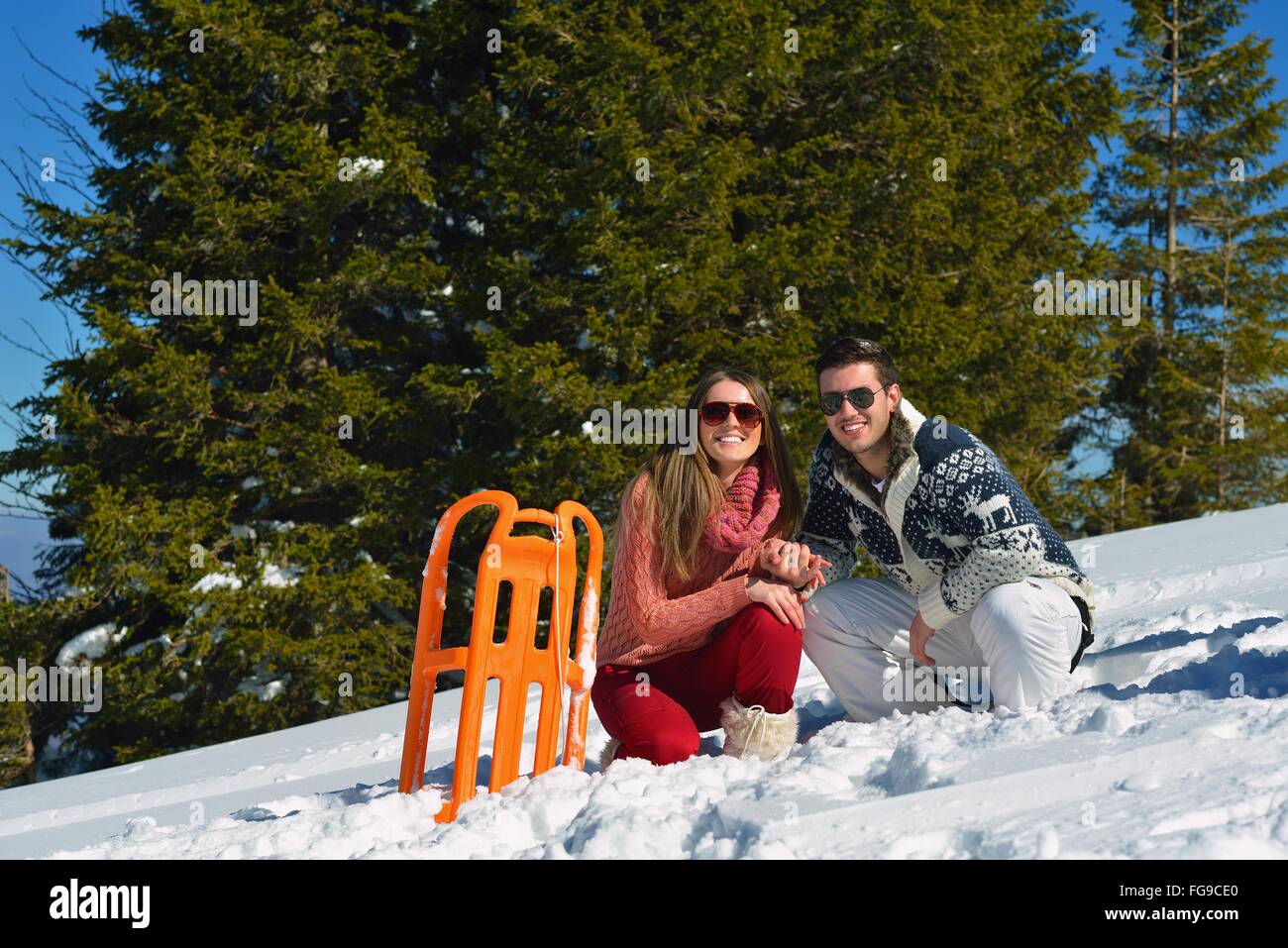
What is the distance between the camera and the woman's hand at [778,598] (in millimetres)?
3236

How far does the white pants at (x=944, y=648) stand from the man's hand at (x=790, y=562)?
0.38 m

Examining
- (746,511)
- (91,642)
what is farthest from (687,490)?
(91,642)

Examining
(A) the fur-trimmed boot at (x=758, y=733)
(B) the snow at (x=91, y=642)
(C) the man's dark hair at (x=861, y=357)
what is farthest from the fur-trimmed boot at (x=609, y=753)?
(B) the snow at (x=91, y=642)

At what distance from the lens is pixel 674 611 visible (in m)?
3.27

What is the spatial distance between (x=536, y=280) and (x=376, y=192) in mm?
1589

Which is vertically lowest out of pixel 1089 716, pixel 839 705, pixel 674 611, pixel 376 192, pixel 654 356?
pixel 839 705

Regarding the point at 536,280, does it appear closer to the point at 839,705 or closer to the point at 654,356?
the point at 654,356

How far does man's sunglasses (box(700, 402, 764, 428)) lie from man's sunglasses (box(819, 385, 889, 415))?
0.22 m

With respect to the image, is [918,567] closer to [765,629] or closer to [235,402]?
Result: [765,629]

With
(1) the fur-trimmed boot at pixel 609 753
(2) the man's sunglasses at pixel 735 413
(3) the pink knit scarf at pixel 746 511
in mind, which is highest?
(2) the man's sunglasses at pixel 735 413

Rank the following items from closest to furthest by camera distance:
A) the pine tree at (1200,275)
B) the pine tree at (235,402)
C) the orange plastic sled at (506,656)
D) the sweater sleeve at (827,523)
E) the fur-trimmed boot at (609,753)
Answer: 1. the orange plastic sled at (506,656)
2. the fur-trimmed boot at (609,753)
3. the sweater sleeve at (827,523)
4. the pine tree at (235,402)
5. the pine tree at (1200,275)

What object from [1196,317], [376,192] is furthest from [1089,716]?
[1196,317]

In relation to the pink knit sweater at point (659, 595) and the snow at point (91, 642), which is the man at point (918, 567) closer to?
the pink knit sweater at point (659, 595)
